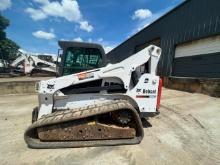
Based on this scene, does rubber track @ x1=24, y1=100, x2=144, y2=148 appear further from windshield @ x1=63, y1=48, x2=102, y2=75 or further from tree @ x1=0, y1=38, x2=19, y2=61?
tree @ x1=0, y1=38, x2=19, y2=61

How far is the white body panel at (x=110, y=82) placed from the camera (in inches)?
170

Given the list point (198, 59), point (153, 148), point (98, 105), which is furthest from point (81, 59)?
point (198, 59)

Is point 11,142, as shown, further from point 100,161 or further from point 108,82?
point 108,82

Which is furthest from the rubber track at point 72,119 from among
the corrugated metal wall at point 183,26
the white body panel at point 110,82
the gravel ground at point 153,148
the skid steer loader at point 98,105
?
the corrugated metal wall at point 183,26

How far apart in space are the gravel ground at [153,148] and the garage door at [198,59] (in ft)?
12.7

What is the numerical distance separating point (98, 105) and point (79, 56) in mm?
1608

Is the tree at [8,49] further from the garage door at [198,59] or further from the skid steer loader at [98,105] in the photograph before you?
the skid steer loader at [98,105]

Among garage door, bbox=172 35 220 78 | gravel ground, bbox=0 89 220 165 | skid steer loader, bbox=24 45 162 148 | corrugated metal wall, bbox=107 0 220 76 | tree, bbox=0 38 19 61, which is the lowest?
gravel ground, bbox=0 89 220 165

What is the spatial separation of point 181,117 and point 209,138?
1.52 m

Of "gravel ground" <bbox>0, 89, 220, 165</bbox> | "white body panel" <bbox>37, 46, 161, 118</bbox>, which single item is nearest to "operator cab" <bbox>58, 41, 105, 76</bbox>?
"white body panel" <bbox>37, 46, 161, 118</bbox>

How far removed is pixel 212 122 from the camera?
506cm

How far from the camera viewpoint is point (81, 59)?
4.94 m

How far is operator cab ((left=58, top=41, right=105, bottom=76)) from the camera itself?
4836 millimetres

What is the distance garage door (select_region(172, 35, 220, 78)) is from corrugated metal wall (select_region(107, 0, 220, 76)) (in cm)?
34
